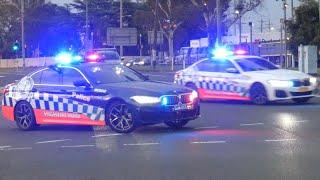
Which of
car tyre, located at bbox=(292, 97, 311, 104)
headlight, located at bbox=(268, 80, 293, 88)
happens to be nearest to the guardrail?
car tyre, located at bbox=(292, 97, 311, 104)

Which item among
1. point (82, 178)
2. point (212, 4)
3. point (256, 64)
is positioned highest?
point (212, 4)

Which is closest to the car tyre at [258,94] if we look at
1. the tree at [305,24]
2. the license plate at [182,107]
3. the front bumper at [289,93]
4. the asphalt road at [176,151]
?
the front bumper at [289,93]

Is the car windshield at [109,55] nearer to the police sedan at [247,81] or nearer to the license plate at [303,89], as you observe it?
the police sedan at [247,81]

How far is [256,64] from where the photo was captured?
18.5 meters

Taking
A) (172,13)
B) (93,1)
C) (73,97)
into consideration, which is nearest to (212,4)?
(172,13)

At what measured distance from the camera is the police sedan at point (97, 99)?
39.0 feet

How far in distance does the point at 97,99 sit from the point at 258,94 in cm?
641

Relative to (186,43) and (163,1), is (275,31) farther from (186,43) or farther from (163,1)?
(163,1)

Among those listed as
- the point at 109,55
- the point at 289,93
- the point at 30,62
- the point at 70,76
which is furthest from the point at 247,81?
the point at 30,62

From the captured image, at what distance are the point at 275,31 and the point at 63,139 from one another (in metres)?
81.7

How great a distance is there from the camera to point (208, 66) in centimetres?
1928

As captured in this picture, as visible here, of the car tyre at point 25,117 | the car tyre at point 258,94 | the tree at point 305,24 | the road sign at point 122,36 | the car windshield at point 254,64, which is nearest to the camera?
the car tyre at point 25,117

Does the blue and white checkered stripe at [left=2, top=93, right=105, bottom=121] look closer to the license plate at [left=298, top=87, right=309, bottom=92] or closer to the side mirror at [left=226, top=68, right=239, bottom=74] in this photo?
the side mirror at [left=226, top=68, right=239, bottom=74]

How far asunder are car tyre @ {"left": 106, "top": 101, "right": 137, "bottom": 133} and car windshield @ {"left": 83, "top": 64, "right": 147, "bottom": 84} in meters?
0.68
